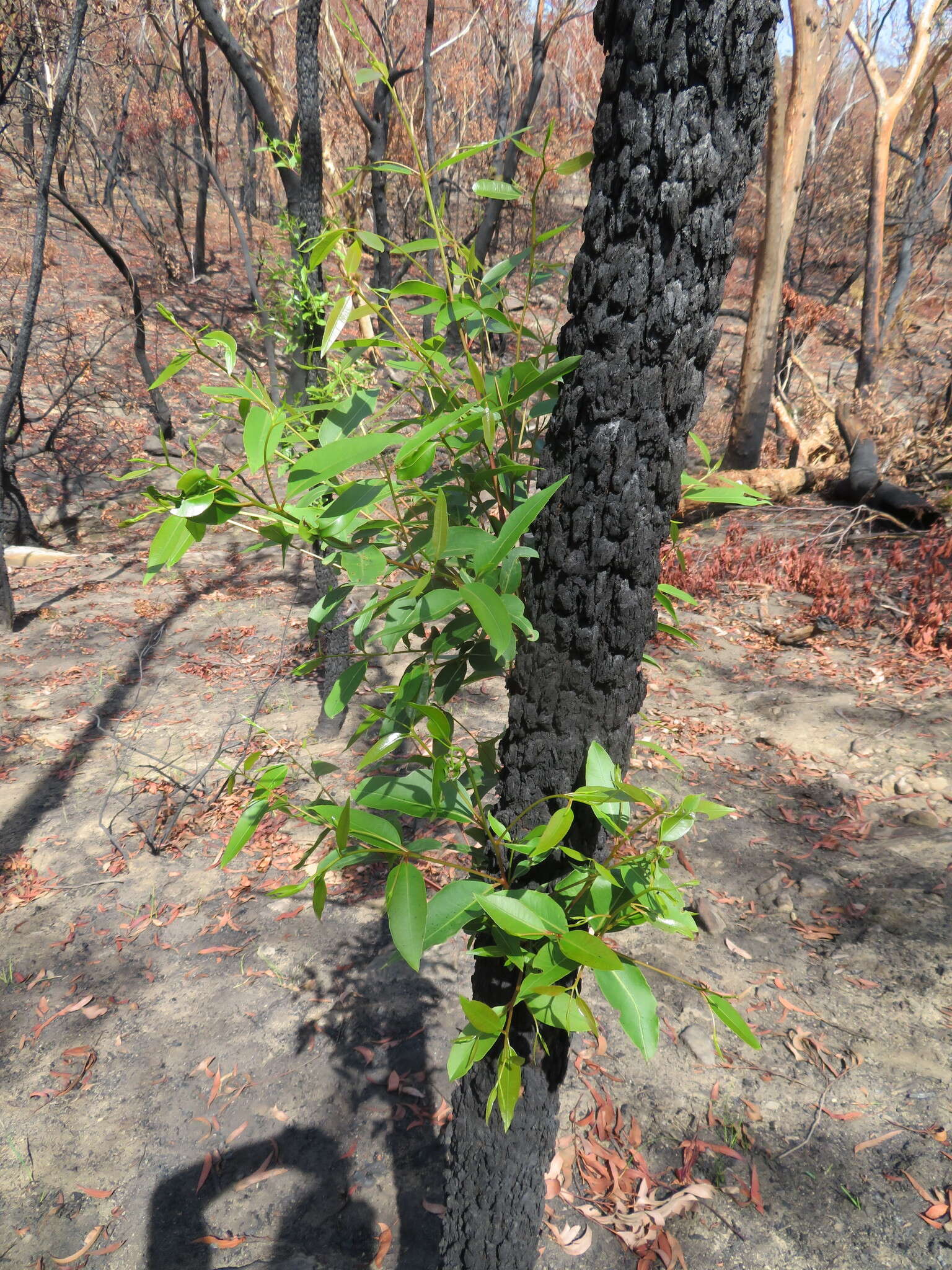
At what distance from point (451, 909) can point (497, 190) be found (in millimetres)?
1017

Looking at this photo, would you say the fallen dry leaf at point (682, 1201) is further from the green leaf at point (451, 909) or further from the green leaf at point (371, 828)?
the green leaf at point (371, 828)

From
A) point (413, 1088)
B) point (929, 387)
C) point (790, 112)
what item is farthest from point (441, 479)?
point (929, 387)

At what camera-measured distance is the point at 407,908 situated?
0.86m

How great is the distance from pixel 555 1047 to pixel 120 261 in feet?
30.4

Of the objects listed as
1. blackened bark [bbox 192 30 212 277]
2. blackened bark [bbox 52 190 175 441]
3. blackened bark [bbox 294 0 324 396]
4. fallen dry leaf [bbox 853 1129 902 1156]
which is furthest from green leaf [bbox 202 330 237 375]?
blackened bark [bbox 192 30 212 277]

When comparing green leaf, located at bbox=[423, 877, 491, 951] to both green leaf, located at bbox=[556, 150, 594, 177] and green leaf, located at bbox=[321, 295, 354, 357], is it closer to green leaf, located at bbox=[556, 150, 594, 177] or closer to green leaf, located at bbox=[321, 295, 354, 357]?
green leaf, located at bbox=[321, 295, 354, 357]

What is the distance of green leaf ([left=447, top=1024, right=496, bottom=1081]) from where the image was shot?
984mm

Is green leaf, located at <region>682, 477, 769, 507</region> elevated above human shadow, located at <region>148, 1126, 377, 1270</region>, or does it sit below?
above

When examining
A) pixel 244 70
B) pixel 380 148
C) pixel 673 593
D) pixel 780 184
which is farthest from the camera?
pixel 380 148

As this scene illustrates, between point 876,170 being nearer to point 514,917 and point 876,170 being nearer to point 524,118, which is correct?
point 524,118

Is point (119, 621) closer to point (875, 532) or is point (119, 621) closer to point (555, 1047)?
point (555, 1047)

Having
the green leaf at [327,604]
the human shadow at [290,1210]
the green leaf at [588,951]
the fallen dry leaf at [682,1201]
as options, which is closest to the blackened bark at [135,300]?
the human shadow at [290,1210]

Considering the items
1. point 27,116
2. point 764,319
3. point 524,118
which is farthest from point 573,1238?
point 27,116

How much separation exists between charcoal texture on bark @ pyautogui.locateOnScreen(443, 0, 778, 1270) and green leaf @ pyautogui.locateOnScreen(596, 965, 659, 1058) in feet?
0.86
